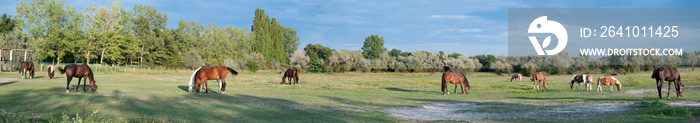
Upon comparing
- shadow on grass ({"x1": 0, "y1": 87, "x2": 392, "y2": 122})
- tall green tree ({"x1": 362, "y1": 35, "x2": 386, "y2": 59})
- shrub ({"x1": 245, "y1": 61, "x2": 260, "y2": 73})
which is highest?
tall green tree ({"x1": 362, "y1": 35, "x2": 386, "y2": 59})

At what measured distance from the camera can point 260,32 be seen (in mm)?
96750

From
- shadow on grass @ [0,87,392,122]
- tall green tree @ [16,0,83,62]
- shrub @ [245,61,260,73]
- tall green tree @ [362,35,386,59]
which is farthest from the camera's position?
tall green tree @ [362,35,386,59]

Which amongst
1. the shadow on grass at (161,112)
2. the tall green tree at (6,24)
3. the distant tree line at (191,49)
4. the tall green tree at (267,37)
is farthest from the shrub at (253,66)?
the shadow on grass at (161,112)

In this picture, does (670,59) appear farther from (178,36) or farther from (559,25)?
(178,36)

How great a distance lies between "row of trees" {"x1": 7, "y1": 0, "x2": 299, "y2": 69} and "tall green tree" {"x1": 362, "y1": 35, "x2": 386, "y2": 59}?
105 ft

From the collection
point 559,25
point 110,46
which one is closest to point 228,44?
point 110,46

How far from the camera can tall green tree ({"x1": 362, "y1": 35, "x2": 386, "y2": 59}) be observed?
123500mm

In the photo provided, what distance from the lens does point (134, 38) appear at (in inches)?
3253

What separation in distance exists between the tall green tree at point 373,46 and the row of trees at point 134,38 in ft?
105

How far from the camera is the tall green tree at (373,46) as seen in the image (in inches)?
4862

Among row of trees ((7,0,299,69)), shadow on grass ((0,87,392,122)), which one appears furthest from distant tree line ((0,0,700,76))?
shadow on grass ((0,87,392,122))

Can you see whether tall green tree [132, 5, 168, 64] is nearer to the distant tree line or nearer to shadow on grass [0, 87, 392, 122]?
the distant tree line

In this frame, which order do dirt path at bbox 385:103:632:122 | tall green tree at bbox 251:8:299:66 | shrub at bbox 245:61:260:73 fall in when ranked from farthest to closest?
tall green tree at bbox 251:8:299:66 → shrub at bbox 245:61:260:73 → dirt path at bbox 385:103:632:122

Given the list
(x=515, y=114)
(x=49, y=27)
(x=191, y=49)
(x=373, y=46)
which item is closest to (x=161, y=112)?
(x=515, y=114)
